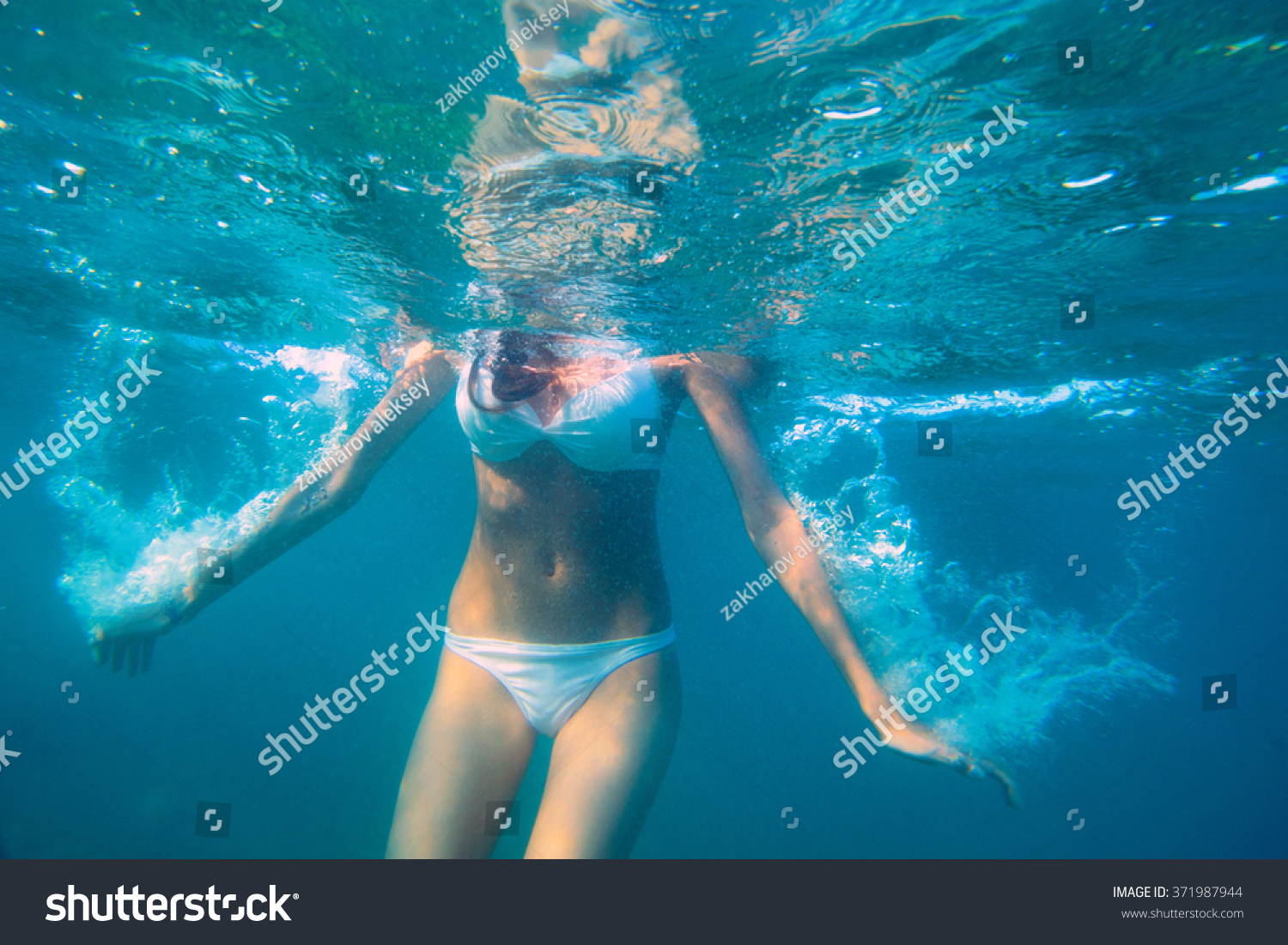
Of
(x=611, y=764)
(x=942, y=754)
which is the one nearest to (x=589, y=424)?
(x=611, y=764)

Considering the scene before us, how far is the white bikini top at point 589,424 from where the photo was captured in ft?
11.1

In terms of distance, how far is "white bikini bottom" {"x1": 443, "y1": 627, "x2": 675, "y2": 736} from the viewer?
10.9 feet

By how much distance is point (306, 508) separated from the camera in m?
3.71

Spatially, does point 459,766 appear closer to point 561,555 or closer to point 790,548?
point 561,555

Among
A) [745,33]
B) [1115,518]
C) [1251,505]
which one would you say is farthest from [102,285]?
[1115,518]

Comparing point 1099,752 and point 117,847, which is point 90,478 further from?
point 1099,752

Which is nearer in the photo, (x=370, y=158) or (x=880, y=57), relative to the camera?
(x=880, y=57)

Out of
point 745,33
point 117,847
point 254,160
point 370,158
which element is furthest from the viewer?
point 117,847

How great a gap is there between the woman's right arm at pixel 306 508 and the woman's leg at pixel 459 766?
143 cm

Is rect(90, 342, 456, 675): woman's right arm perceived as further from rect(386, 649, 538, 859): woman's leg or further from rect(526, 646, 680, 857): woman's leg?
rect(526, 646, 680, 857): woman's leg

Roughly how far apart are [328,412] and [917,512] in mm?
25673

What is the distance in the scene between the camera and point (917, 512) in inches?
1007

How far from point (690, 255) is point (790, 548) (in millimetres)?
3403

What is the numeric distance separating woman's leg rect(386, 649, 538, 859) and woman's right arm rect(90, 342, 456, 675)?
1425mm
